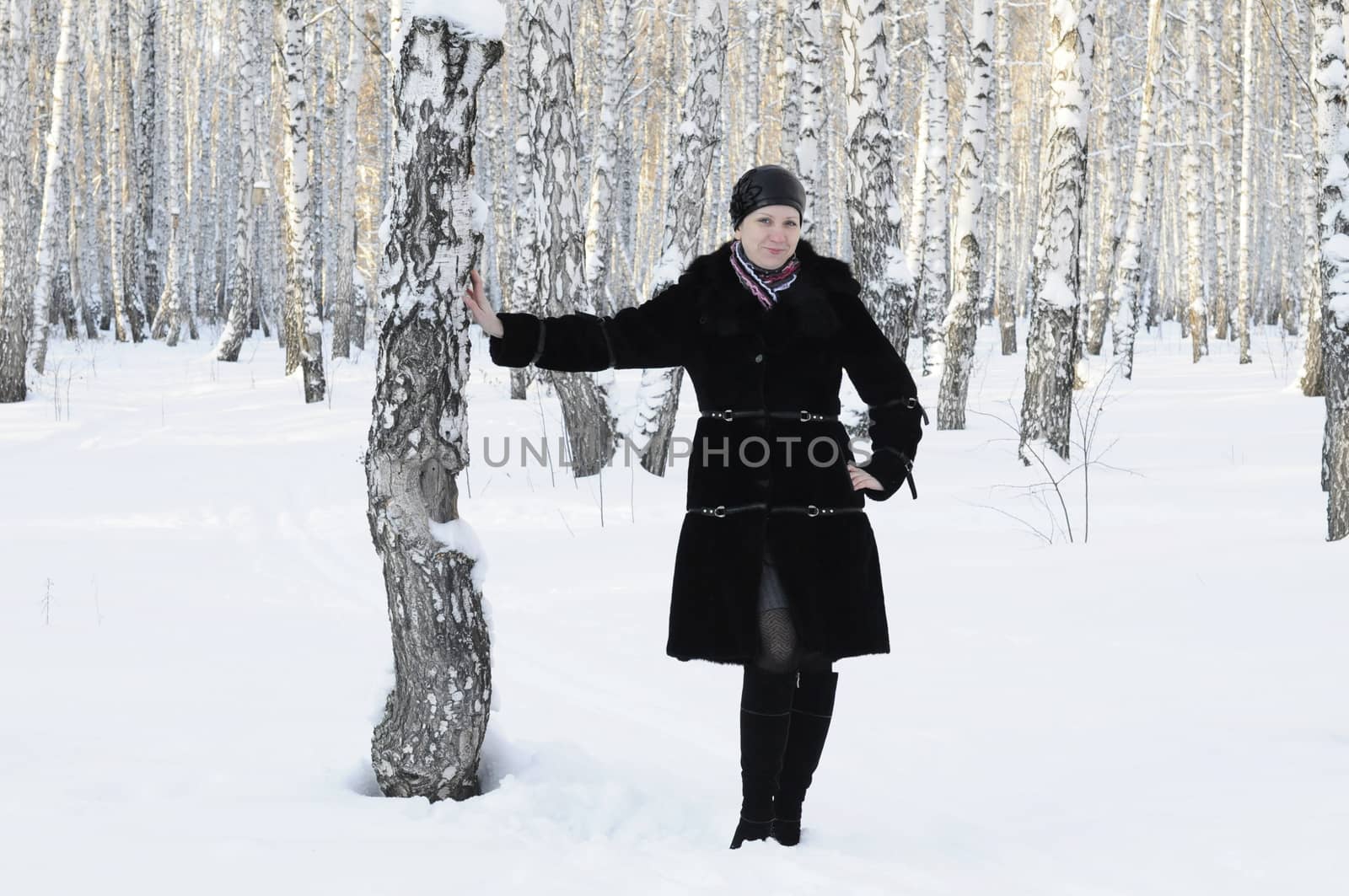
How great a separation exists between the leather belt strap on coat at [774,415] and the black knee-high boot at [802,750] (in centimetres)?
65

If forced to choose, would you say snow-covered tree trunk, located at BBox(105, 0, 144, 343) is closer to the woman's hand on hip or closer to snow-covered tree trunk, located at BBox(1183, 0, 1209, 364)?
snow-covered tree trunk, located at BBox(1183, 0, 1209, 364)

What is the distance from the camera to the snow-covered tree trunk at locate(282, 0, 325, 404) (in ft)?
40.7

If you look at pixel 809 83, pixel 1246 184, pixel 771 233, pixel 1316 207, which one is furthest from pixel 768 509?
pixel 1246 184

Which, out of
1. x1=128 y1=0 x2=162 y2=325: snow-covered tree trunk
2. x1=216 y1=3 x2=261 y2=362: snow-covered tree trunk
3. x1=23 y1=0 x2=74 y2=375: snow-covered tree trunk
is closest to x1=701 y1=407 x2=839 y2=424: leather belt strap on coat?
x1=23 y1=0 x2=74 y2=375: snow-covered tree trunk

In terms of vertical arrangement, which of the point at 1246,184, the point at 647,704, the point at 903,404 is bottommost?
the point at 647,704

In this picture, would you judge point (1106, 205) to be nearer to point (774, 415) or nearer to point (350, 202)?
point (350, 202)

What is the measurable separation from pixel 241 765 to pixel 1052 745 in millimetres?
2432

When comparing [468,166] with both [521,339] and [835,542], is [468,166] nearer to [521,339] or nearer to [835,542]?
[521,339]

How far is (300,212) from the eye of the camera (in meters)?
13.2

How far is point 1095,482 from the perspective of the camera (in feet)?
25.9

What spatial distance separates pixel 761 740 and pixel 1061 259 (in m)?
7.18

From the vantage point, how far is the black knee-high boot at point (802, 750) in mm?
2865

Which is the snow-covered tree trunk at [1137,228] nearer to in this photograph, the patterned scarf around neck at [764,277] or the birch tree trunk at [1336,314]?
the birch tree trunk at [1336,314]

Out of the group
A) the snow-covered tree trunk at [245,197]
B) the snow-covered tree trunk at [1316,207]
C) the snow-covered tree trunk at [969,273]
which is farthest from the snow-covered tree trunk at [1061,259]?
the snow-covered tree trunk at [245,197]
